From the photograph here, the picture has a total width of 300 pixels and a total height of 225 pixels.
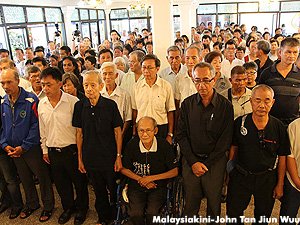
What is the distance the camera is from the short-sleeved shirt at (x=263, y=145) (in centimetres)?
237

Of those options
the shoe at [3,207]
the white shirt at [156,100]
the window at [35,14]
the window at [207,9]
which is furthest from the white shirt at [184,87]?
the window at [207,9]

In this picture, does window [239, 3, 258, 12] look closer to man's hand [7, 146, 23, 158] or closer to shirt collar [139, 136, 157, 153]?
shirt collar [139, 136, 157, 153]

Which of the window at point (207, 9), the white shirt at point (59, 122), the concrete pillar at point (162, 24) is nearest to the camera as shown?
the white shirt at point (59, 122)

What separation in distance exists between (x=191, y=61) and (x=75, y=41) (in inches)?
375

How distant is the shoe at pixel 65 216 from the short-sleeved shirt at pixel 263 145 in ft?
6.89

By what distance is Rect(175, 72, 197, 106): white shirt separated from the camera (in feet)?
11.7

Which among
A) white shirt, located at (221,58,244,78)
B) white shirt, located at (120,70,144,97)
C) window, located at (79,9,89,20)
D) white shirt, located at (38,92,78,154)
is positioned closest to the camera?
white shirt, located at (38,92,78,154)

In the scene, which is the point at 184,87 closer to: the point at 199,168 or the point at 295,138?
the point at 199,168

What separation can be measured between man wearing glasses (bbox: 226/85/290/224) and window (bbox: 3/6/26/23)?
9.05m

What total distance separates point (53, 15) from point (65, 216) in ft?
34.4

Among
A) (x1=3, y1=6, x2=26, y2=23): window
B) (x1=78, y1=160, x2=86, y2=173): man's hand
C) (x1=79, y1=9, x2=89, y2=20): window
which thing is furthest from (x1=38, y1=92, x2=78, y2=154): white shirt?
(x1=79, y1=9, x2=89, y2=20): window

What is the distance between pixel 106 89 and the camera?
3.36m

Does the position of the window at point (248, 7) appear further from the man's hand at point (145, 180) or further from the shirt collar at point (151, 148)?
the man's hand at point (145, 180)

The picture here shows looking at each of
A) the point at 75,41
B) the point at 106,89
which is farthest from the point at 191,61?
the point at 75,41
